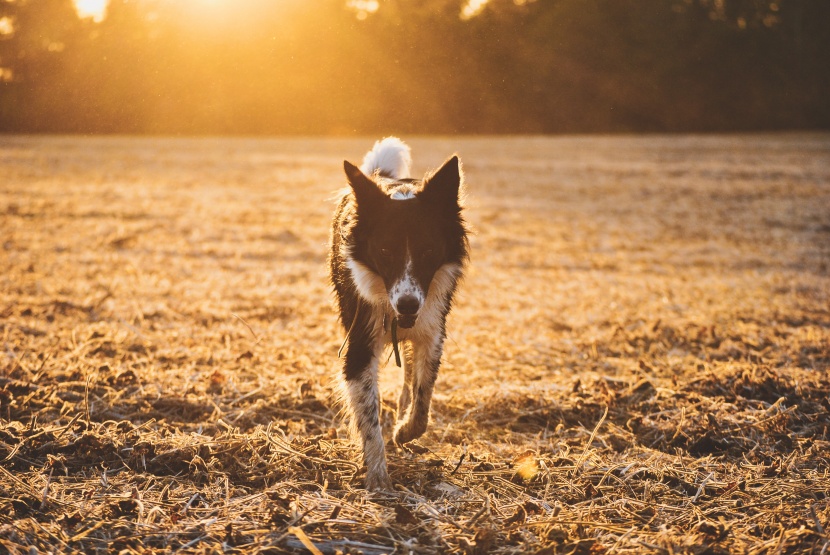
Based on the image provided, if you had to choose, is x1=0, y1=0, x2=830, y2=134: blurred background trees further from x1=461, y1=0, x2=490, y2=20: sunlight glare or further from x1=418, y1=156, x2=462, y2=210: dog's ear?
x1=418, y1=156, x2=462, y2=210: dog's ear

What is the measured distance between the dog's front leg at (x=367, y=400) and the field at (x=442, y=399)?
0.15m

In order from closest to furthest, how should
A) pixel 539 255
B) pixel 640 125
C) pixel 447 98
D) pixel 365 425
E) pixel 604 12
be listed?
pixel 365 425 < pixel 539 255 < pixel 447 98 < pixel 640 125 < pixel 604 12

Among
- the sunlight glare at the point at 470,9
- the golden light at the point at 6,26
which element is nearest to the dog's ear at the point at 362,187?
the golden light at the point at 6,26

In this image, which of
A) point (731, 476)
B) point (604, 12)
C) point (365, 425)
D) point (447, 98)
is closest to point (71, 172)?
point (365, 425)

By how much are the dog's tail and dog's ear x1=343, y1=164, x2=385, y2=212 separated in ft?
5.19

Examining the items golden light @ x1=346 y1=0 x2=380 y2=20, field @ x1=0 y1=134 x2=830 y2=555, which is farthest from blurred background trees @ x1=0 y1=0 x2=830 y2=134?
field @ x1=0 y1=134 x2=830 y2=555

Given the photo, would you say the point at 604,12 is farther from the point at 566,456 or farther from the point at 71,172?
the point at 566,456

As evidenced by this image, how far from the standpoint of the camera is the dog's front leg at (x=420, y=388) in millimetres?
4740

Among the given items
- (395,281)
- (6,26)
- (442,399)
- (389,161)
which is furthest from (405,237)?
(6,26)

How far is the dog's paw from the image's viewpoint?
4.15m

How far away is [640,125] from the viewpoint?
45.7m

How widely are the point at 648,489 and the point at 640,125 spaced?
44.9m

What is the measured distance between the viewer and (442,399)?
223 inches

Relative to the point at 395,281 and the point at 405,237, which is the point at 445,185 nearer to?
the point at 405,237
